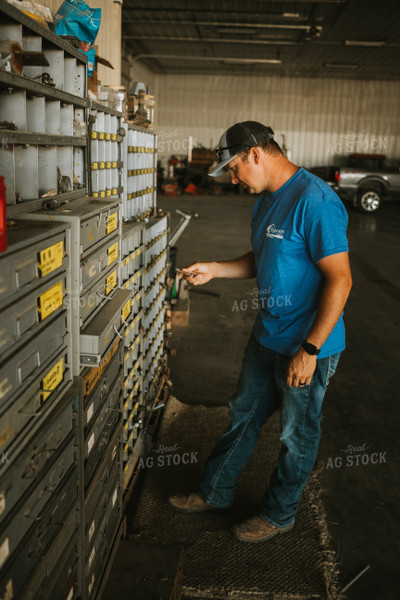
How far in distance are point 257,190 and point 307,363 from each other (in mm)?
864

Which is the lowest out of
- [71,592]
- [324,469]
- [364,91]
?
[324,469]

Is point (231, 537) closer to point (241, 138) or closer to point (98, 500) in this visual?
point (98, 500)

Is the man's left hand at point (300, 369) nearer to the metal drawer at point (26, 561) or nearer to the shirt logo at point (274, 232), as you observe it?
the shirt logo at point (274, 232)

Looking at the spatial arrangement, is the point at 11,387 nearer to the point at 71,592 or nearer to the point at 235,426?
the point at 71,592

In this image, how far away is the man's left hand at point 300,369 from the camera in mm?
2289

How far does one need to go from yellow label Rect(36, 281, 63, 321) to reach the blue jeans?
49.6 inches

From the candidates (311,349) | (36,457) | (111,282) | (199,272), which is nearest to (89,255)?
(111,282)

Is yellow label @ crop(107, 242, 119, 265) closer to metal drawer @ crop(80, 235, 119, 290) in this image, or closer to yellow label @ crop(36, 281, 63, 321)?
metal drawer @ crop(80, 235, 119, 290)

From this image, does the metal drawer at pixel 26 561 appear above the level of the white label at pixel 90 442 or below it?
below

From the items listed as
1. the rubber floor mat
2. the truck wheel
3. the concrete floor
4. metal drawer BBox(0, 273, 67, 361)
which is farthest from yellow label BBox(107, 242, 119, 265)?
the truck wheel

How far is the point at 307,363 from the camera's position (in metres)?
2.29

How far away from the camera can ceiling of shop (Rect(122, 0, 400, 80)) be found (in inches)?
517

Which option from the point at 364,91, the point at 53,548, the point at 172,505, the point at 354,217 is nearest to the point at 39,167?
the point at 53,548

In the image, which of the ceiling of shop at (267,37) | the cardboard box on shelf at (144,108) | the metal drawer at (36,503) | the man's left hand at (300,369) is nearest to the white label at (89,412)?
the metal drawer at (36,503)
